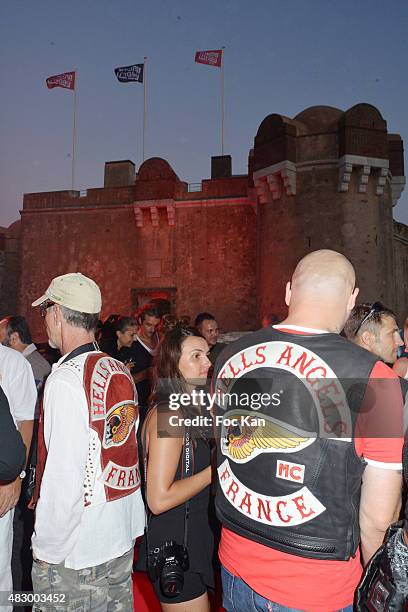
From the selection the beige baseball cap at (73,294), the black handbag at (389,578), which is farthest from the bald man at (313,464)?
the beige baseball cap at (73,294)

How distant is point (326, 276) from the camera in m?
1.68

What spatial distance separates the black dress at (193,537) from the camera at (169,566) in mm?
32

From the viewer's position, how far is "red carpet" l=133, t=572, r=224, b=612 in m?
3.01

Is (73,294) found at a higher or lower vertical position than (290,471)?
higher

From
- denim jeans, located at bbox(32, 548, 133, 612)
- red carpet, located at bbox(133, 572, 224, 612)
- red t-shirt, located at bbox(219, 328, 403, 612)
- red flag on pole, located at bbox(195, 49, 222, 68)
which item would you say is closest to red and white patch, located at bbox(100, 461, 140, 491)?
denim jeans, located at bbox(32, 548, 133, 612)

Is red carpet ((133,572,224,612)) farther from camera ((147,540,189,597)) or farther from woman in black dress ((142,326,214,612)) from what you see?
camera ((147,540,189,597))

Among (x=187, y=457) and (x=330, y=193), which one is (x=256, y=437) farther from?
(x=330, y=193)

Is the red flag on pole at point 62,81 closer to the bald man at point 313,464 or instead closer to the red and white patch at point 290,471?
the bald man at point 313,464

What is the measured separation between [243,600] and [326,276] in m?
1.20

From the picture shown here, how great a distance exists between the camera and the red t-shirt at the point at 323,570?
4.78ft

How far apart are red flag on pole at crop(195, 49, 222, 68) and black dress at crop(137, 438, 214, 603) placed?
20.6 metres

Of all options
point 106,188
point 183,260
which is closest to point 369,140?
point 183,260

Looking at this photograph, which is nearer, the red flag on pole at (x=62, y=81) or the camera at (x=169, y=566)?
the camera at (x=169, y=566)

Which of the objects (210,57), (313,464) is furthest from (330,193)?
(313,464)
